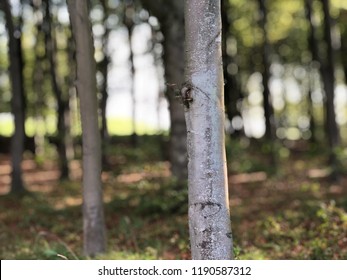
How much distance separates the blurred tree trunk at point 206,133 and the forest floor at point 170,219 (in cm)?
70

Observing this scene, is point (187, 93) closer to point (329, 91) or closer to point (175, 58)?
point (175, 58)

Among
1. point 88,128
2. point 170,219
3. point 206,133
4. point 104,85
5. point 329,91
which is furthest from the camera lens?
Result: point 104,85

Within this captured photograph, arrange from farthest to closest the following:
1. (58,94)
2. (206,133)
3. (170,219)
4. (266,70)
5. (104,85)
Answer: (104,85) → (58,94) → (266,70) → (170,219) → (206,133)

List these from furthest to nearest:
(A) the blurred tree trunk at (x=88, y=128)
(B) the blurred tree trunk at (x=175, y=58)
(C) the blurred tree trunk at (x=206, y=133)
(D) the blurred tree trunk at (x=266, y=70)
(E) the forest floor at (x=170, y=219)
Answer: (D) the blurred tree trunk at (x=266, y=70) → (B) the blurred tree trunk at (x=175, y=58) → (E) the forest floor at (x=170, y=219) → (A) the blurred tree trunk at (x=88, y=128) → (C) the blurred tree trunk at (x=206, y=133)

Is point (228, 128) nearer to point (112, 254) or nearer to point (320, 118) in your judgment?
point (320, 118)

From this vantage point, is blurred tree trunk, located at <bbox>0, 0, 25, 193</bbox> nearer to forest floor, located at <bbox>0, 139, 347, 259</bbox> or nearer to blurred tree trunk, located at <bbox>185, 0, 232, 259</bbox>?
forest floor, located at <bbox>0, 139, 347, 259</bbox>

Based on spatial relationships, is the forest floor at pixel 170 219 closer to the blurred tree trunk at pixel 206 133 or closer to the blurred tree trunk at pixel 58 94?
the blurred tree trunk at pixel 206 133

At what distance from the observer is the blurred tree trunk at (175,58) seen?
10688mm

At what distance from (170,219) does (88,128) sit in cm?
364

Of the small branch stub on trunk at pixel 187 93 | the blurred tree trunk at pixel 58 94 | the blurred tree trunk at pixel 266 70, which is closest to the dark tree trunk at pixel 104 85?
the blurred tree trunk at pixel 58 94

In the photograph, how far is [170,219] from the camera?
1000 cm

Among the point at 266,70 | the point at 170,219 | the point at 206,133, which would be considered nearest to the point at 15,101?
the point at 170,219
